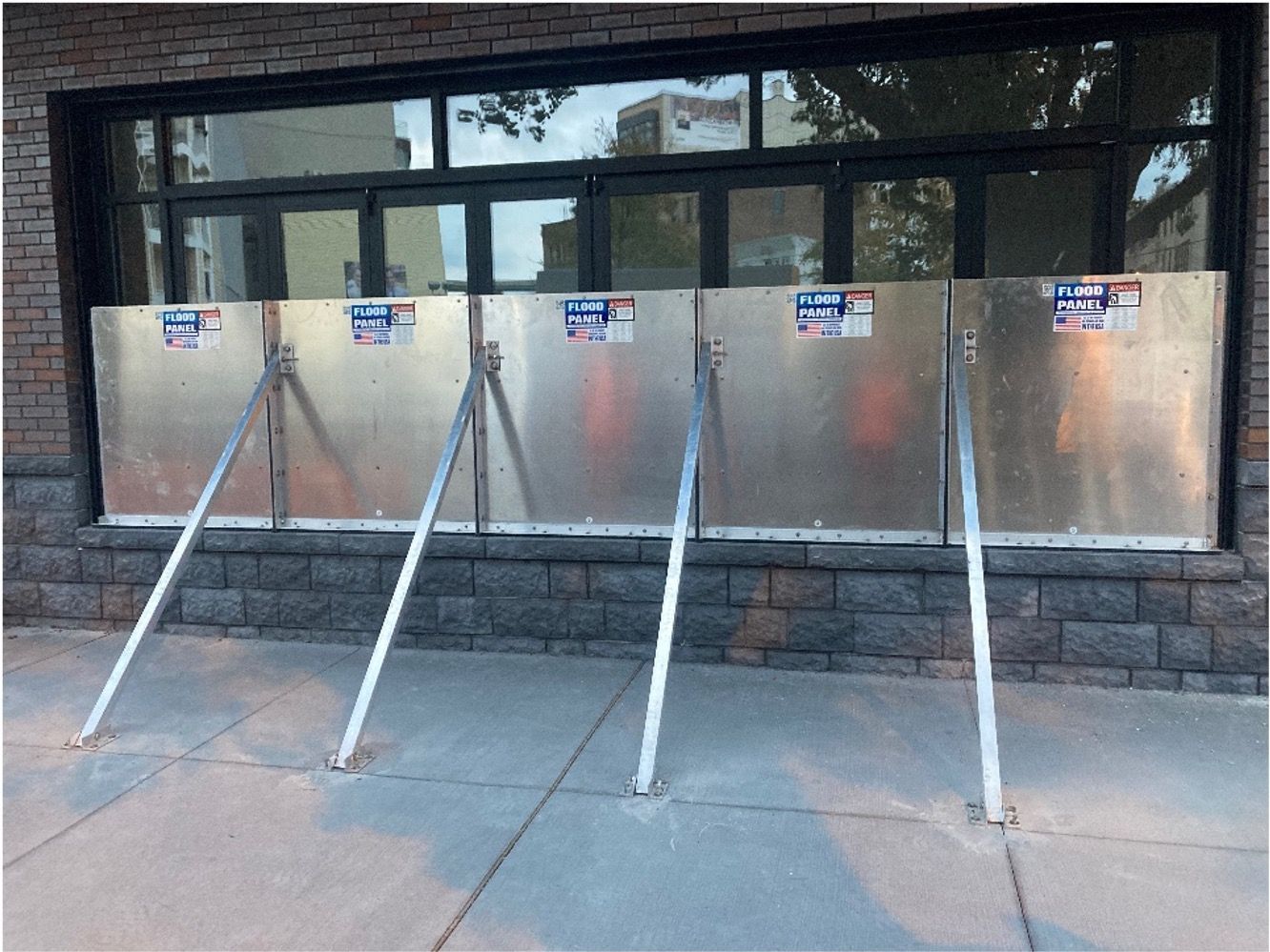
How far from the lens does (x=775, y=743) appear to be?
3838mm

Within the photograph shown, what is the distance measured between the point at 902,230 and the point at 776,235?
0.65 m

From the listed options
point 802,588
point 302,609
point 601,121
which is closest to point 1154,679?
point 802,588

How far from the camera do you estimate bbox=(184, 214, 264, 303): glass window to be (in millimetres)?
5512

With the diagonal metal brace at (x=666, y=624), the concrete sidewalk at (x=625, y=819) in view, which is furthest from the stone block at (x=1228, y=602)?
the diagonal metal brace at (x=666, y=624)

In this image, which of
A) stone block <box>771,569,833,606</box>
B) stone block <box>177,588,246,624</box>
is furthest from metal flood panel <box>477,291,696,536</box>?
stone block <box>177,588,246,624</box>

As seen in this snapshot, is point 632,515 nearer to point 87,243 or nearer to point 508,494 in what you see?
point 508,494

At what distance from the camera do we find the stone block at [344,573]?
17.0 ft

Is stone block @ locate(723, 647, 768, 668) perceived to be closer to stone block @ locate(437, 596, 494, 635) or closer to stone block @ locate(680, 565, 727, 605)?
stone block @ locate(680, 565, 727, 605)

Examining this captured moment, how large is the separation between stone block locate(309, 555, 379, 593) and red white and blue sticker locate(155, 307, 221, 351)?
1.41m

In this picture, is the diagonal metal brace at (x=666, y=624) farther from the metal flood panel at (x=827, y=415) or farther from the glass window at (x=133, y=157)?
the glass window at (x=133, y=157)

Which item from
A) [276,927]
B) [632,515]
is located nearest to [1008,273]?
[632,515]

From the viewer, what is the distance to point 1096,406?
14.3ft

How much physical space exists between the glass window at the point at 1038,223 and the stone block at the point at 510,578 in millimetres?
2836

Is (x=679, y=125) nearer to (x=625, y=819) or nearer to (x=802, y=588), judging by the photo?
(x=802, y=588)
